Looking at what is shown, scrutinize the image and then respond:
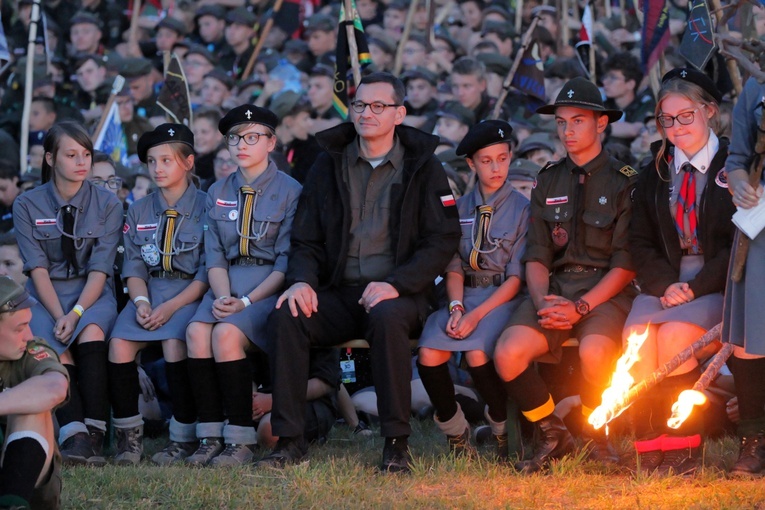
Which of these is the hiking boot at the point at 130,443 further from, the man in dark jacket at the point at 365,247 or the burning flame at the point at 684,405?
the burning flame at the point at 684,405

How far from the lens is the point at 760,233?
549cm

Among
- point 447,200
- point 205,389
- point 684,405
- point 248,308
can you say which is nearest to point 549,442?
point 684,405

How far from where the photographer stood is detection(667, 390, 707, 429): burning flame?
5513 millimetres

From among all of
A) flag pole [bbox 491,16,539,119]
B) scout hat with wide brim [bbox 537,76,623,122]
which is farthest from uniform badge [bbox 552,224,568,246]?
flag pole [bbox 491,16,539,119]

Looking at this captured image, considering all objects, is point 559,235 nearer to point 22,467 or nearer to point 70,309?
point 70,309

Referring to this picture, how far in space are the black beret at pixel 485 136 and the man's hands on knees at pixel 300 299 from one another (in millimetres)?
1149

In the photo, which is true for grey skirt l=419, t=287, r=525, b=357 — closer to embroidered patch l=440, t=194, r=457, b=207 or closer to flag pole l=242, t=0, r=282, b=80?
embroidered patch l=440, t=194, r=457, b=207

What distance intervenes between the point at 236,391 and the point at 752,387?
2.70 meters

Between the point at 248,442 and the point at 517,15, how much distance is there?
809cm

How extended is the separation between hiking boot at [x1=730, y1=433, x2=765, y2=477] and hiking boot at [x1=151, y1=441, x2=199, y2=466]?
9.61ft

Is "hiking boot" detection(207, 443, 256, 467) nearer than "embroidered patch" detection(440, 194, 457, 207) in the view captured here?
Yes

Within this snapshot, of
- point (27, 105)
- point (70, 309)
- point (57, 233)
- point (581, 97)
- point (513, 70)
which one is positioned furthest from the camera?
point (27, 105)

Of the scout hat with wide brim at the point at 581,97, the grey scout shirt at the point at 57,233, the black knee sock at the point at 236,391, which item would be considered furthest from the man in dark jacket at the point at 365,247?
the grey scout shirt at the point at 57,233

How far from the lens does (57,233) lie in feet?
23.5
